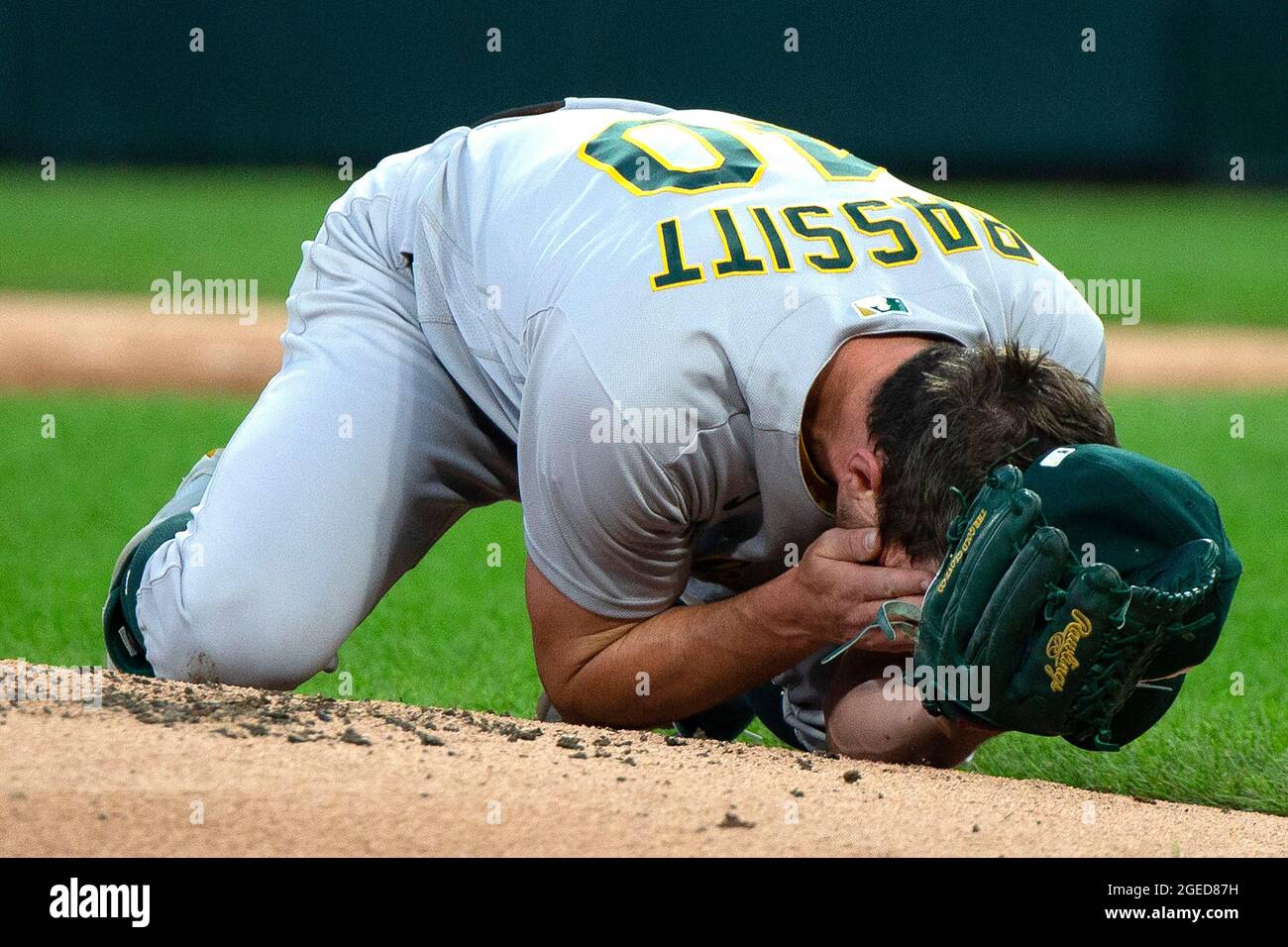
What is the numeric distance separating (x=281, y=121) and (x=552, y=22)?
3.30 m

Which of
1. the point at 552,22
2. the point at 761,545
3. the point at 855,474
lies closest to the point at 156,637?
the point at 761,545

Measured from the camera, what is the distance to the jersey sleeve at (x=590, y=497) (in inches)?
94.8

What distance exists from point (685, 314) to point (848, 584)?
1.63ft

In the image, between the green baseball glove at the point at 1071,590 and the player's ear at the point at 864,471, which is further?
the player's ear at the point at 864,471

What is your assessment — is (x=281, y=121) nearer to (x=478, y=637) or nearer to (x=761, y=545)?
(x=478, y=637)

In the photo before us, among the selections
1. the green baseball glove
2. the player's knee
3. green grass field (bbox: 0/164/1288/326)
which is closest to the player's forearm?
the green baseball glove

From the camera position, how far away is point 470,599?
181 inches
